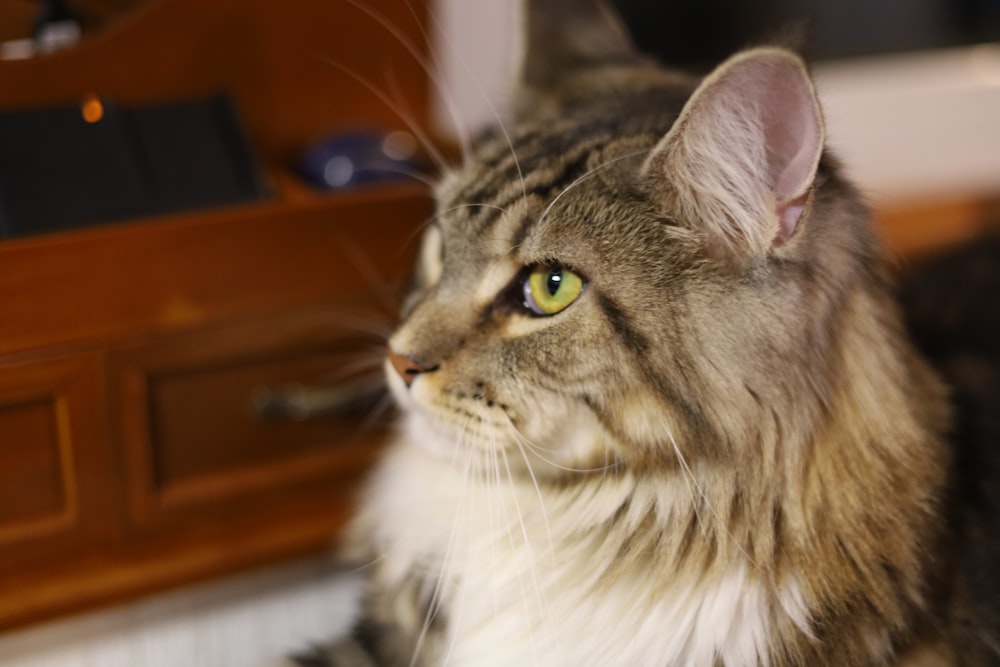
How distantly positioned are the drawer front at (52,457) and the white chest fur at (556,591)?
37 cm

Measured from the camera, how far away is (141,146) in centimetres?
112

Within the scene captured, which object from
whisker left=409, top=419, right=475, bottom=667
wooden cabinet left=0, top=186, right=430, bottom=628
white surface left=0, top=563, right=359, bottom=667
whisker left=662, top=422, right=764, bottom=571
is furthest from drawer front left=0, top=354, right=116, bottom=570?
whisker left=662, top=422, right=764, bottom=571

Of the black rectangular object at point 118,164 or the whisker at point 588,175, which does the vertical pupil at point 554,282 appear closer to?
the whisker at point 588,175

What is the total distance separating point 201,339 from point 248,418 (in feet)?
0.43

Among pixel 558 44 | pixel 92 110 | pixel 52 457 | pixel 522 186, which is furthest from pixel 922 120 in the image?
pixel 52 457

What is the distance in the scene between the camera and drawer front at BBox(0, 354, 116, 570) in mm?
1008

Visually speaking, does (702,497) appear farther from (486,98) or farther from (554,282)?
(486,98)

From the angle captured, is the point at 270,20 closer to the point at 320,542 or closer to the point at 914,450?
the point at 320,542

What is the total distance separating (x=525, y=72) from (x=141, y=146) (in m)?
0.46

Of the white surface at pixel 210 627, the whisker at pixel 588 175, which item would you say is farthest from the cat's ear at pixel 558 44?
the white surface at pixel 210 627

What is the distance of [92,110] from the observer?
1.11 meters

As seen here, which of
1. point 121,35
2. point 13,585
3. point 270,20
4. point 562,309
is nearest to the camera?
point 562,309

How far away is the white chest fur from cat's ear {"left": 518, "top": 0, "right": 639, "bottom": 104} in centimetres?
45

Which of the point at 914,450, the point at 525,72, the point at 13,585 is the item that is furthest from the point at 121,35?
the point at 914,450
